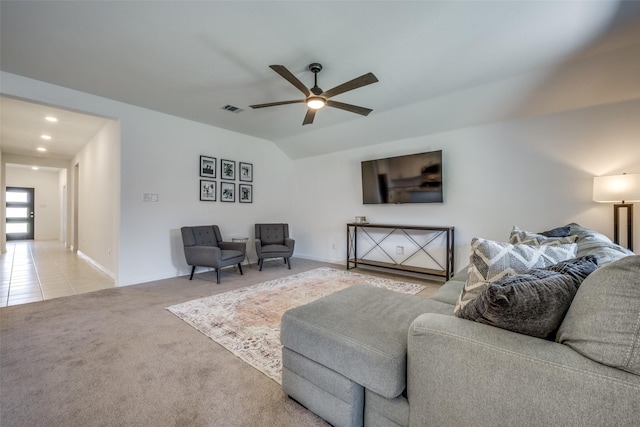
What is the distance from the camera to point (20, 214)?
31.1ft

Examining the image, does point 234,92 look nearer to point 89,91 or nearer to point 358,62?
Answer: point 358,62

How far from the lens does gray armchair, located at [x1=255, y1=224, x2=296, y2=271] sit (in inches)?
189

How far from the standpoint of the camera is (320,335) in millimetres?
1370

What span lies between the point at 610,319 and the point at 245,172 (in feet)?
17.8

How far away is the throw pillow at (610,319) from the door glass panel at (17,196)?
1424 cm

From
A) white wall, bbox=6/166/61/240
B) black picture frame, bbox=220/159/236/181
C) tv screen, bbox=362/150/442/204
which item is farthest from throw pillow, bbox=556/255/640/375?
white wall, bbox=6/166/61/240

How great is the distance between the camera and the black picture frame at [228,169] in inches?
202

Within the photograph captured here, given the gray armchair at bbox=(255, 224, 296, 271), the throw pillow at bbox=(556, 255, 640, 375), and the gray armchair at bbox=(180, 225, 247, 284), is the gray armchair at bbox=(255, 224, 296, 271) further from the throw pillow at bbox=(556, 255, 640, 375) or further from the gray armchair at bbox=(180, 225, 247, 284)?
the throw pillow at bbox=(556, 255, 640, 375)

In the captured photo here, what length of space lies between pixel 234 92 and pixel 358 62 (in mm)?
1696

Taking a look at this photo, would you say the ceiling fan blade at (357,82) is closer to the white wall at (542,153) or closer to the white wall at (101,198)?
the white wall at (542,153)

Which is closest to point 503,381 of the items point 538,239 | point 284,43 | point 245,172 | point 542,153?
point 538,239

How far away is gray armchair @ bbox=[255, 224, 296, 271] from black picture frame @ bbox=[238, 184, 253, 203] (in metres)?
0.63

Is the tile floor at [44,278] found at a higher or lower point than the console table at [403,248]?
lower

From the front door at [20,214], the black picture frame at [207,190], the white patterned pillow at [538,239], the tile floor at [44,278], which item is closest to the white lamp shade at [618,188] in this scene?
the white patterned pillow at [538,239]
